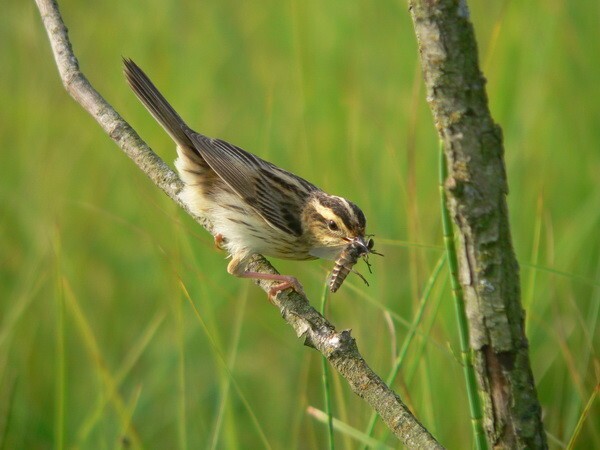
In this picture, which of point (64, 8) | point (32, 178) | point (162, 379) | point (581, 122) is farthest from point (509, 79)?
point (64, 8)

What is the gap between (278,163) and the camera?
599 cm

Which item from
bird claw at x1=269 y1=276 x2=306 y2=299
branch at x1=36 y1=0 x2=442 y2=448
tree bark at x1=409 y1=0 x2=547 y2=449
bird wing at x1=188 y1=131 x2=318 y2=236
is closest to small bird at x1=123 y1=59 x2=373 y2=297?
bird wing at x1=188 y1=131 x2=318 y2=236

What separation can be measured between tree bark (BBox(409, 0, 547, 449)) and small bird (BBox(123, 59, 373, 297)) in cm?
234

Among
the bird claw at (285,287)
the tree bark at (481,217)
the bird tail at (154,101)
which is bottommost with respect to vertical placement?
the tree bark at (481,217)

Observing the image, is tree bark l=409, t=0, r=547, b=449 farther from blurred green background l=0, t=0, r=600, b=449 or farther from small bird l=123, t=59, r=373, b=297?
small bird l=123, t=59, r=373, b=297

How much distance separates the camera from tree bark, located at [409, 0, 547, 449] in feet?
4.61

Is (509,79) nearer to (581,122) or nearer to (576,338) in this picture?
(581,122)

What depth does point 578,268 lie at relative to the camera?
5184 mm

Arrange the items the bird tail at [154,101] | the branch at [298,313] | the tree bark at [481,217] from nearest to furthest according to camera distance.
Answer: the tree bark at [481,217]
the branch at [298,313]
the bird tail at [154,101]

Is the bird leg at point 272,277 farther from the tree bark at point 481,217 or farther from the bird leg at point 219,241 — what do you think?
the tree bark at point 481,217

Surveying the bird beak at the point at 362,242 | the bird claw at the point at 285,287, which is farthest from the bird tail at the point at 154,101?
the bird claw at the point at 285,287

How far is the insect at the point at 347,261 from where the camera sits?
3336 millimetres

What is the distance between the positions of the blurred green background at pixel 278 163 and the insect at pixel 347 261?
9.4 inches

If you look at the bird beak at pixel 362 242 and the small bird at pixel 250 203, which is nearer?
the bird beak at pixel 362 242
